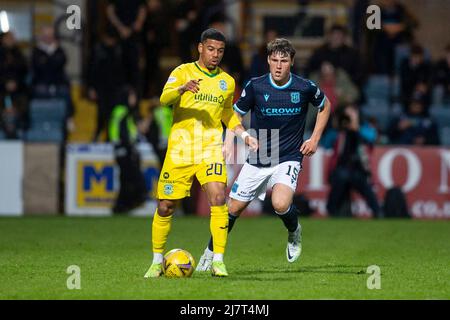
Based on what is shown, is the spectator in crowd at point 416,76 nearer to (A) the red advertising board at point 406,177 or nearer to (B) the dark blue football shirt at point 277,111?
(A) the red advertising board at point 406,177

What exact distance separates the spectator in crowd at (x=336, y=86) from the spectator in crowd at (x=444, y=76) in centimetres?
205

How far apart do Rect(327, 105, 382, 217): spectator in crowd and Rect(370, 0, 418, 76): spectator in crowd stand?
10.2 feet

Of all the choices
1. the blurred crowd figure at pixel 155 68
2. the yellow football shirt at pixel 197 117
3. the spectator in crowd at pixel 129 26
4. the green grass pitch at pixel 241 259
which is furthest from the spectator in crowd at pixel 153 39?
the yellow football shirt at pixel 197 117

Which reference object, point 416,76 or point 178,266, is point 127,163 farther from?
point 178,266

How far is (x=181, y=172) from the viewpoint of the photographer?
1077 centimetres

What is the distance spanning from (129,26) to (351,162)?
5.09m

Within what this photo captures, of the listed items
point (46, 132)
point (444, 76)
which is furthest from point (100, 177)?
point (444, 76)

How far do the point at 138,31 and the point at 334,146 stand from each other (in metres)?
4.44

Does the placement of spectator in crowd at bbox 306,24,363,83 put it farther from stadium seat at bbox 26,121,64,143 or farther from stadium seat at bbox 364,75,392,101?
stadium seat at bbox 26,121,64,143

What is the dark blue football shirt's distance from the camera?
11.5 m

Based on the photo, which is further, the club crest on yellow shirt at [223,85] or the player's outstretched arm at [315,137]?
the player's outstretched arm at [315,137]

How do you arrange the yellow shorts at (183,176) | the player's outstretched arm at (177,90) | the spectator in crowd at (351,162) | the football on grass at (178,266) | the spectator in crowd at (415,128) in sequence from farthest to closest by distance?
the spectator in crowd at (415,128) → the spectator in crowd at (351,162) → the yellow shorts at (183,176) → the football on grass at (178,266) → the player's outstretched arm at (177,90)

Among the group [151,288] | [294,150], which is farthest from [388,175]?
[151,288]

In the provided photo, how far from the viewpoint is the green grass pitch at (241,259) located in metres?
9.48
